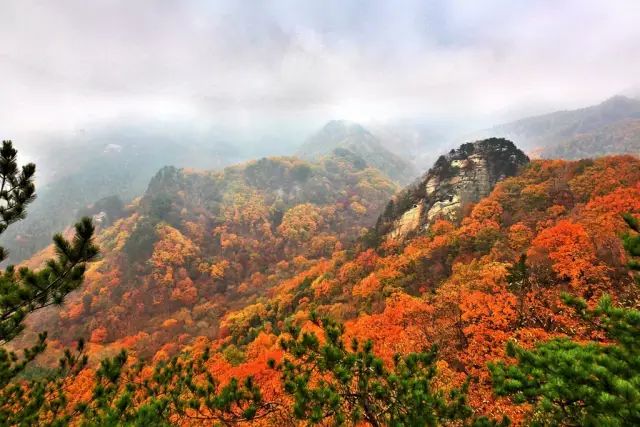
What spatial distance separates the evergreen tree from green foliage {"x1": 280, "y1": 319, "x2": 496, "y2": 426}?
1.63m

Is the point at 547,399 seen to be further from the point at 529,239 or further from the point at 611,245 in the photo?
the point at 529,239

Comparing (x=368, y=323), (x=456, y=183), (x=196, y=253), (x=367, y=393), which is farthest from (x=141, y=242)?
(x=367, y=393)

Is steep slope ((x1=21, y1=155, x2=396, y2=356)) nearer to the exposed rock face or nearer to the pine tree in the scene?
the exposed rock face

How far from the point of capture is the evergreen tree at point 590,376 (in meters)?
5.14

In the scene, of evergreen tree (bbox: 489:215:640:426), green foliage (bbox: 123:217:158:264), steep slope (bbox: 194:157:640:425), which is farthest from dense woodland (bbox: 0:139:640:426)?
green foliage (bbox: 123:217:158:264)

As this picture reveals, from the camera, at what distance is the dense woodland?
25.6ft

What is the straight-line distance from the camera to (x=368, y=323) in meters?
37.5

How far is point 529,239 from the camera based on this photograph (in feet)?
126

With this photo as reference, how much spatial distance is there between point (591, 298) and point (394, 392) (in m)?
24.3

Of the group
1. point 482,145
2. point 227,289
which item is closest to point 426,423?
point 482,145

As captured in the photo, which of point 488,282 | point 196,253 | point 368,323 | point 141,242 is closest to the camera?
point 488,282

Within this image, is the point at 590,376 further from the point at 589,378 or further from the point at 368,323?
the point at 368,323

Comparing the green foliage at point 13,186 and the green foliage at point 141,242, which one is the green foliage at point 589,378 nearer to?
the green foliage at point 13,186

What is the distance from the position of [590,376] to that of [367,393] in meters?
4.90
